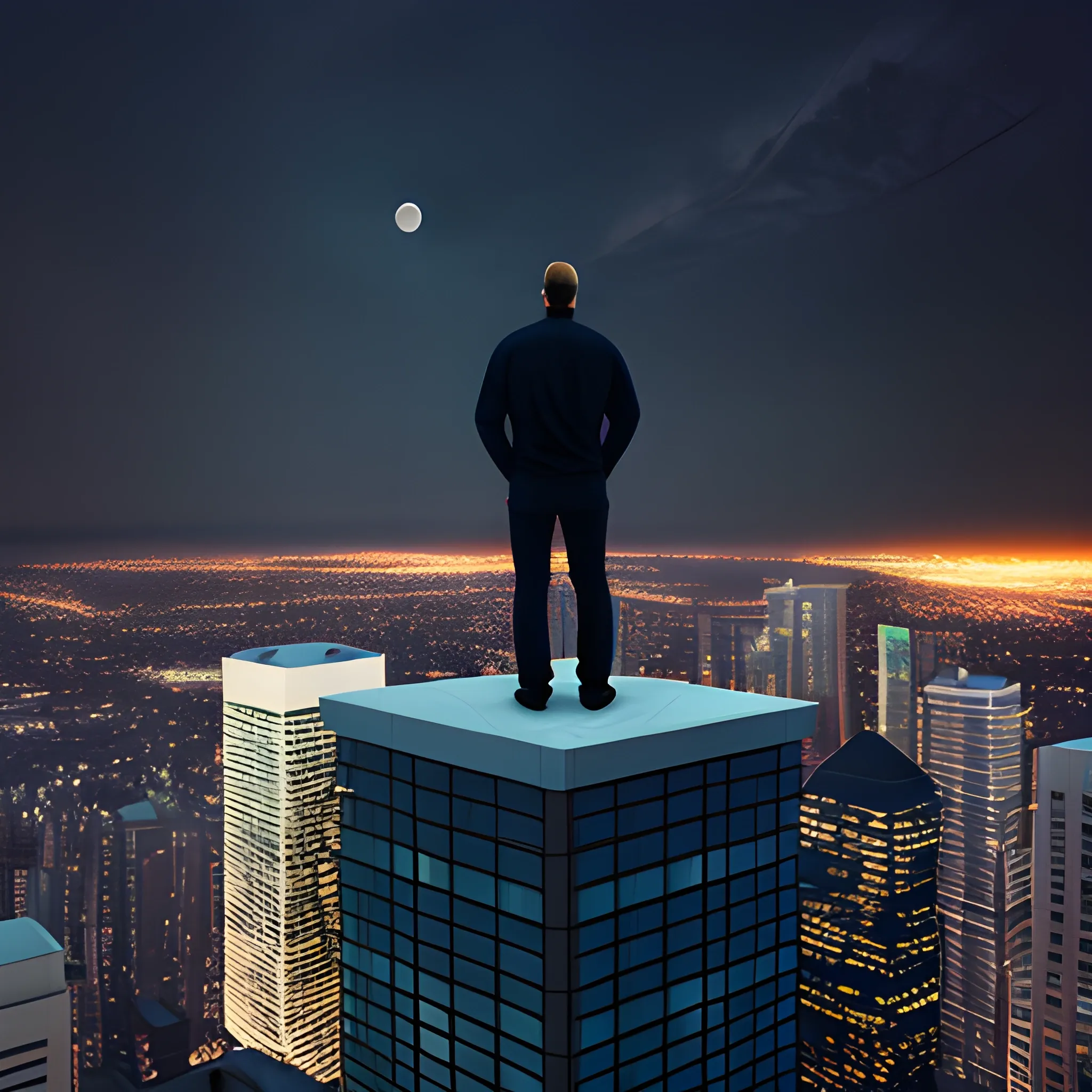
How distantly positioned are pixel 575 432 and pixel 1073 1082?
23045mm

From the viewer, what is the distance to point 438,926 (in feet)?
24.0

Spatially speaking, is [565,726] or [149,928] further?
[149,928]

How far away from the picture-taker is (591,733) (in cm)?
645

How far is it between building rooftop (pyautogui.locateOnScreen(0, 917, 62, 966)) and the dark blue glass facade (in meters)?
7.18

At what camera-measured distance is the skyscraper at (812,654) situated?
65.0ft

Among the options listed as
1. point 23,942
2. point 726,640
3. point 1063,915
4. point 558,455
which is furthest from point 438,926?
point 1063,915

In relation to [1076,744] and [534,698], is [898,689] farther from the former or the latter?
[534,698]

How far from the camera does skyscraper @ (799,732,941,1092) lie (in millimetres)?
25328

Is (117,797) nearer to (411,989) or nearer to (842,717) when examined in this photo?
(411,989)

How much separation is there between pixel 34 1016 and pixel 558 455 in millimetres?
12868

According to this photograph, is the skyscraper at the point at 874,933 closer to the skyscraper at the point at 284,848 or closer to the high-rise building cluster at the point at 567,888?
the skyscraper at the point at 284,848

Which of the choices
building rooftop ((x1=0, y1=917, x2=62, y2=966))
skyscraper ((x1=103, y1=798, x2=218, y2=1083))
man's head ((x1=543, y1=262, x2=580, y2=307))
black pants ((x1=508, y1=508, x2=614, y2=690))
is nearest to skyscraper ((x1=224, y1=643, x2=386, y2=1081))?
skyscraper ((x1=103, y1=798, x2=218, y2=1083))

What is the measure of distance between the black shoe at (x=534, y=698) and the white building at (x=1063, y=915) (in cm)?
1768

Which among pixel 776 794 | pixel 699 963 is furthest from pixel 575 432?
pixel 699 963
